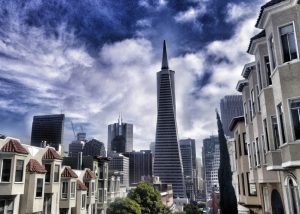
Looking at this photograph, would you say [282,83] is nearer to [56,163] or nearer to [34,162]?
[34,162]

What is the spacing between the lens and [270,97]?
17188 millimetres

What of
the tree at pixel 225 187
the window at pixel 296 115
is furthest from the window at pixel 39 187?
the window at pixel 296 115

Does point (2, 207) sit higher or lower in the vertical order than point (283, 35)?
lower

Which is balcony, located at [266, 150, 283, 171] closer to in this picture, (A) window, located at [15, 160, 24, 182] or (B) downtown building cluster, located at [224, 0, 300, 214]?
(B) downtown building cluster, located at [224, 0, 300, 214]

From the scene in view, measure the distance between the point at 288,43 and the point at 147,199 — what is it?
2044 inches

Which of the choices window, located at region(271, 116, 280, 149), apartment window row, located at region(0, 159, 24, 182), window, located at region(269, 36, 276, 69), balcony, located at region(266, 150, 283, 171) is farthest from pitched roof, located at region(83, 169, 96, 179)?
window, located at region(269, 36, 276, 69)

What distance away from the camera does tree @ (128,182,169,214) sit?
198ft

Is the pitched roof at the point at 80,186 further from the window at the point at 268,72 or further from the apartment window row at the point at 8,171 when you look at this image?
the window at the point at 268,72

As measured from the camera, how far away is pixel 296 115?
13.4m

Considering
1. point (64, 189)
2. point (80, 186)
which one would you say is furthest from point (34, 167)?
point (80, 186)

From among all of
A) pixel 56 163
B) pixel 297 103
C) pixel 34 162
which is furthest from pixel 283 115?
pixel 56 163

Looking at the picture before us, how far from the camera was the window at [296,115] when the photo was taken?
43.3 ft

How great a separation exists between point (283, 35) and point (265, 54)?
4.17m

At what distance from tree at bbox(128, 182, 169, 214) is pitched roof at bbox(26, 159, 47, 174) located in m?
33.4
